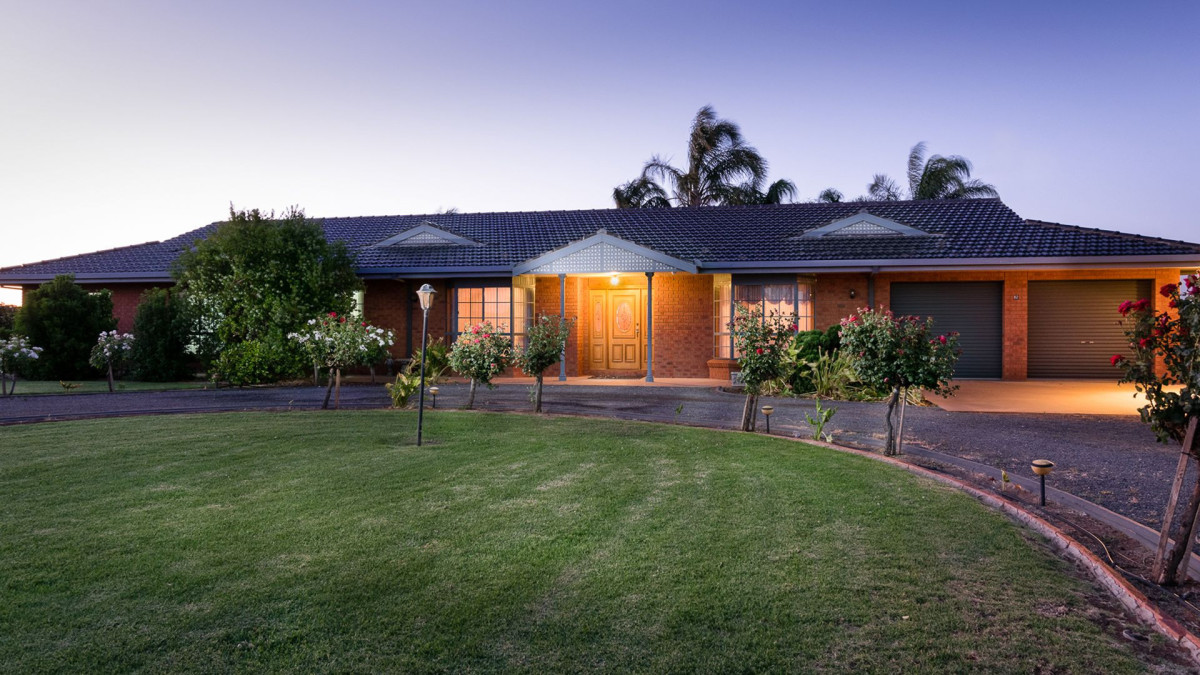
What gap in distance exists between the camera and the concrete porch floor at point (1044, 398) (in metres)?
10.9

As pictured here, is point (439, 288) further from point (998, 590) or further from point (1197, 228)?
point (1197, 228)

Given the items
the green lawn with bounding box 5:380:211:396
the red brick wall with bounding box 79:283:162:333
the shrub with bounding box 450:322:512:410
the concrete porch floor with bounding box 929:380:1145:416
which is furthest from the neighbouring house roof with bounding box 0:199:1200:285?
the shrub with bounding box 450:322:512:410

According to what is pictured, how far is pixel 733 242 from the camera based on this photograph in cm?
1767

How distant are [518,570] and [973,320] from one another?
16.3 metres

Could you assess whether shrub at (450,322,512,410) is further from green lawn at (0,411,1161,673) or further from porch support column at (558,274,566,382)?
porch support column at (558,274,566,382)

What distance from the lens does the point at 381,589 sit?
3428mm

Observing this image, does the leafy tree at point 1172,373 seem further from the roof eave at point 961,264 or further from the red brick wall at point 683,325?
the red brick wall at point 683,325

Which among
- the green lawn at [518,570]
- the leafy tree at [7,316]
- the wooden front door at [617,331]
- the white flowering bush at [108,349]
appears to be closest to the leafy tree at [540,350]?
the green lawn at [518,570]

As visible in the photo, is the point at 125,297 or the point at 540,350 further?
the point at 125,297

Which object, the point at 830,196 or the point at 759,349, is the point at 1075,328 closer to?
the point at 759,349

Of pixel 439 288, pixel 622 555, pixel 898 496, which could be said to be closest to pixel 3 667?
pixel 622 555

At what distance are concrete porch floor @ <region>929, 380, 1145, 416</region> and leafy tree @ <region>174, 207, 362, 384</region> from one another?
42.1 feet

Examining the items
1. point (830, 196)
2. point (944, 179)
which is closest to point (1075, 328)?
point (944, 179)

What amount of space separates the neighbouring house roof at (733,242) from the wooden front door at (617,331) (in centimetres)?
164
